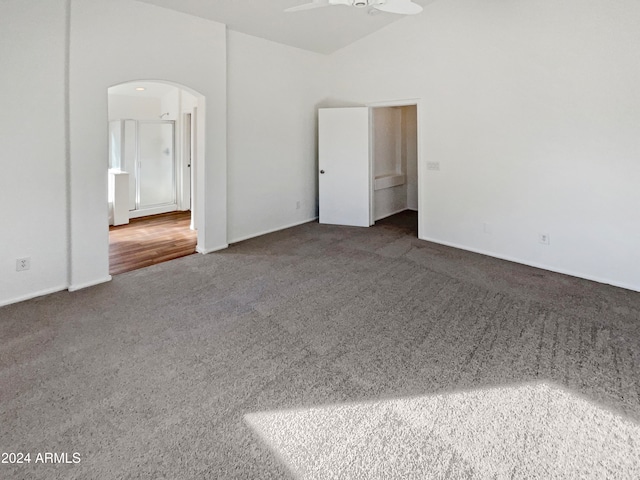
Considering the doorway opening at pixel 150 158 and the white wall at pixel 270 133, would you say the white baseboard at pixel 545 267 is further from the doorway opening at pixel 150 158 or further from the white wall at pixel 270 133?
the doorway opening at pixel 150 158

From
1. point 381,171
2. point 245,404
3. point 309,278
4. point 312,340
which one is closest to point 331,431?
point 245,404

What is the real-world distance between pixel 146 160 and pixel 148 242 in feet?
9.84

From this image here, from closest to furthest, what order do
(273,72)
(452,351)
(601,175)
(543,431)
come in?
(543,431) → (452,351) → (601,175) → (273,72)

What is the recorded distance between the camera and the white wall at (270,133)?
5031 millimetres

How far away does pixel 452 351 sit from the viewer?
242 cm

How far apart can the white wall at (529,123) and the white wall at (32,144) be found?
4.16m

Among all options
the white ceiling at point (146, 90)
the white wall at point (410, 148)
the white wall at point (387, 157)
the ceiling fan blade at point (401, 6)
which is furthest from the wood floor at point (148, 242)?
the white wall at point (410, 148)

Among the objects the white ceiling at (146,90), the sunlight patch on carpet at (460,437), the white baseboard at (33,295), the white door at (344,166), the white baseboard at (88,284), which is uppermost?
the white ceiling at (146,90)

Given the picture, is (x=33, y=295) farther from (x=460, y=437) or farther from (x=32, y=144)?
(x=460, y=437)

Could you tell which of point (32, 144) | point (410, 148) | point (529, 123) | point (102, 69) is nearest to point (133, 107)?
point (102, 69)

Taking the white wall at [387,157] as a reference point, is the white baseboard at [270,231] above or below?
below

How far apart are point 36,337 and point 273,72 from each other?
4509 mm

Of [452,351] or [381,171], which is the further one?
[381,171]

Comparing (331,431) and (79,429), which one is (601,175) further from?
(79,429)
